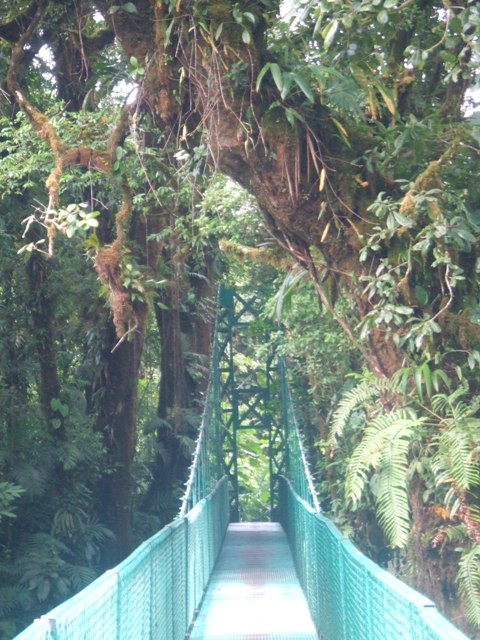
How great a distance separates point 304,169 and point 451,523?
1.65 meters

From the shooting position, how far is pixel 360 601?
279 cm

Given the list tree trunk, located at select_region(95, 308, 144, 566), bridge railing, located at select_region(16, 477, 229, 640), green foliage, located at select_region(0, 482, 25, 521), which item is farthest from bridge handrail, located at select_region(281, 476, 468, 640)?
tree trunk, located at select_region(95, 308, 144, 566)

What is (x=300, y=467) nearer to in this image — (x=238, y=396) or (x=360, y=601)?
(x=360, y=601)

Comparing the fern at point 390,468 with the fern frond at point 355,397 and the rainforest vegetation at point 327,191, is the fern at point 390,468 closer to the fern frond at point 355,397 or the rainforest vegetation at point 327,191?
the rainforest vegetation at point 327,191

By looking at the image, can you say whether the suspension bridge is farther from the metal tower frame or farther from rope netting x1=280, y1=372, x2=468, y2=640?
the metal tower frame

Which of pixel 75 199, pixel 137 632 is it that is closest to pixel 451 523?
pixel 137 632

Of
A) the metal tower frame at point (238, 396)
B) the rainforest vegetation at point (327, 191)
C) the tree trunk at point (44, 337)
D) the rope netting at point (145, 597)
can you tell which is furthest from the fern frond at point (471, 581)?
the metal tower frame at point (238, 396)

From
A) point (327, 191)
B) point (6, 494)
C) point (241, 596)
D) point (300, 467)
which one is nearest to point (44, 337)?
point (6, 494)

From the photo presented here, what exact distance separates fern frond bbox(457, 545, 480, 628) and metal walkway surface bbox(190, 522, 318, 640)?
1922 mm

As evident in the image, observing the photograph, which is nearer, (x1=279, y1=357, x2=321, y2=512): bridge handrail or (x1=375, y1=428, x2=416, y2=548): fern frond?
(x1=375, y1=428, x2=416, y2=548): fern frond

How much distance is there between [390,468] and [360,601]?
Answer: 50cm

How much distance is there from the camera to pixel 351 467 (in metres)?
3.16

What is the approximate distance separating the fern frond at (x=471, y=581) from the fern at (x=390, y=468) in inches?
12.1

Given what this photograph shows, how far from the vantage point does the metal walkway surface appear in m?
5.36
